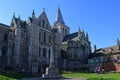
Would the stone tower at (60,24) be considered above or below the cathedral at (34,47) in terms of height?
above

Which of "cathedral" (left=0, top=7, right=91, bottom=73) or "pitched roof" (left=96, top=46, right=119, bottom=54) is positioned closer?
"cathedral" (left=0, top=7, right=91, bottom=73)

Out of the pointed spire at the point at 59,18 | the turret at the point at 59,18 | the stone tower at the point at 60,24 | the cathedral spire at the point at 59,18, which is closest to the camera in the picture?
the stone tower at the point at 60,24

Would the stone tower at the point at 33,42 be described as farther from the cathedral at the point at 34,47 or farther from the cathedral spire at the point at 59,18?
the cathedral spire at the point at 59,18

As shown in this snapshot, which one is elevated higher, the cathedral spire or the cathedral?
the cathedral spire

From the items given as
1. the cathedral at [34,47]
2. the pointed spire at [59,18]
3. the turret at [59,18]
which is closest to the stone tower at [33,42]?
the cathedral at [34,47]

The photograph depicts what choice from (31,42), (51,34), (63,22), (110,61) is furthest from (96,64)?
(63,22)

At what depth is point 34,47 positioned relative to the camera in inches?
2402

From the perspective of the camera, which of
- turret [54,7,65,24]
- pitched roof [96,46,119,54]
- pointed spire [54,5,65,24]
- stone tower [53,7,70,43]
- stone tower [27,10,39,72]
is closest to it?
stone tower [27,10,39,72]

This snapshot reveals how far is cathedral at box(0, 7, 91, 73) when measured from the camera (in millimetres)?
58938

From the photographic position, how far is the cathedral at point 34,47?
5894cm

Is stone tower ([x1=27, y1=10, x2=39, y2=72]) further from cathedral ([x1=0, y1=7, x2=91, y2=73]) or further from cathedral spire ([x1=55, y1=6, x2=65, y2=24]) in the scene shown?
cathedral spire ([x1=55, y1=6, x2=65, y2=24])

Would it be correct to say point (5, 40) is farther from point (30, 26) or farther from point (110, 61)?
point (110, 61)

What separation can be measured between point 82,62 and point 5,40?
2682 cm

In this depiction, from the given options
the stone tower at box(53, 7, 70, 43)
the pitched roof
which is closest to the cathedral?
the pitched roof
